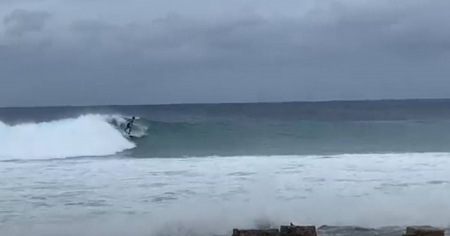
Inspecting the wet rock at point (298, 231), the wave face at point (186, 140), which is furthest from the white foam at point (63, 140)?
the wet rock at point (298, 231)

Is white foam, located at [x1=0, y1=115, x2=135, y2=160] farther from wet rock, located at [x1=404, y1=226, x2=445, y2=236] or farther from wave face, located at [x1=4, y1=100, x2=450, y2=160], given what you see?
wet rock, located at [x1=404, y1=226, x2=445, y2=236]

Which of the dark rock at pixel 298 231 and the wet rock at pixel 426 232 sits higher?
the dark rock at pixel 298 231

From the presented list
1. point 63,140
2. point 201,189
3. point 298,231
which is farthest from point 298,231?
point 63,140

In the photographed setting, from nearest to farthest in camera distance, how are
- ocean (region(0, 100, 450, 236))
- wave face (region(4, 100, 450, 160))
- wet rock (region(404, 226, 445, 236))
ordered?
wet rock (region(404, 226, 445, 236))
ocean (region(0, 100, 450, 236))
wave face (region(4, 100, 450, 160))

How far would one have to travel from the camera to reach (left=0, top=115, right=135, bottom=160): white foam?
2664 cm

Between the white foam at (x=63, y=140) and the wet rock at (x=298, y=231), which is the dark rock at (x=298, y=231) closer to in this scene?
the wet rock at (x=298, y=231)

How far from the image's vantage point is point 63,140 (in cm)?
3000

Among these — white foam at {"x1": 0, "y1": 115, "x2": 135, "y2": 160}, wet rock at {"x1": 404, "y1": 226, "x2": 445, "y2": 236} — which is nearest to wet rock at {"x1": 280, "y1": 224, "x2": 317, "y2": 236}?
wet rock at {"x1": 404, "y1": 226, "x2": 445, "y2": 236}

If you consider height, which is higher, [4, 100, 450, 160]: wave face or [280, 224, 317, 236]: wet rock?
[4, 100, 450, 160]: wave face

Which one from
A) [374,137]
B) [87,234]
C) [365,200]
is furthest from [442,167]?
[374,137]

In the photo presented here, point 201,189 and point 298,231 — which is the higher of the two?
point 201,189

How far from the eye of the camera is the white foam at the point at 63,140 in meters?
26.6

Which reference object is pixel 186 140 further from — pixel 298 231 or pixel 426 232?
pixel 426 232

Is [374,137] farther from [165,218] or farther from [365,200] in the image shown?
[165,218]
